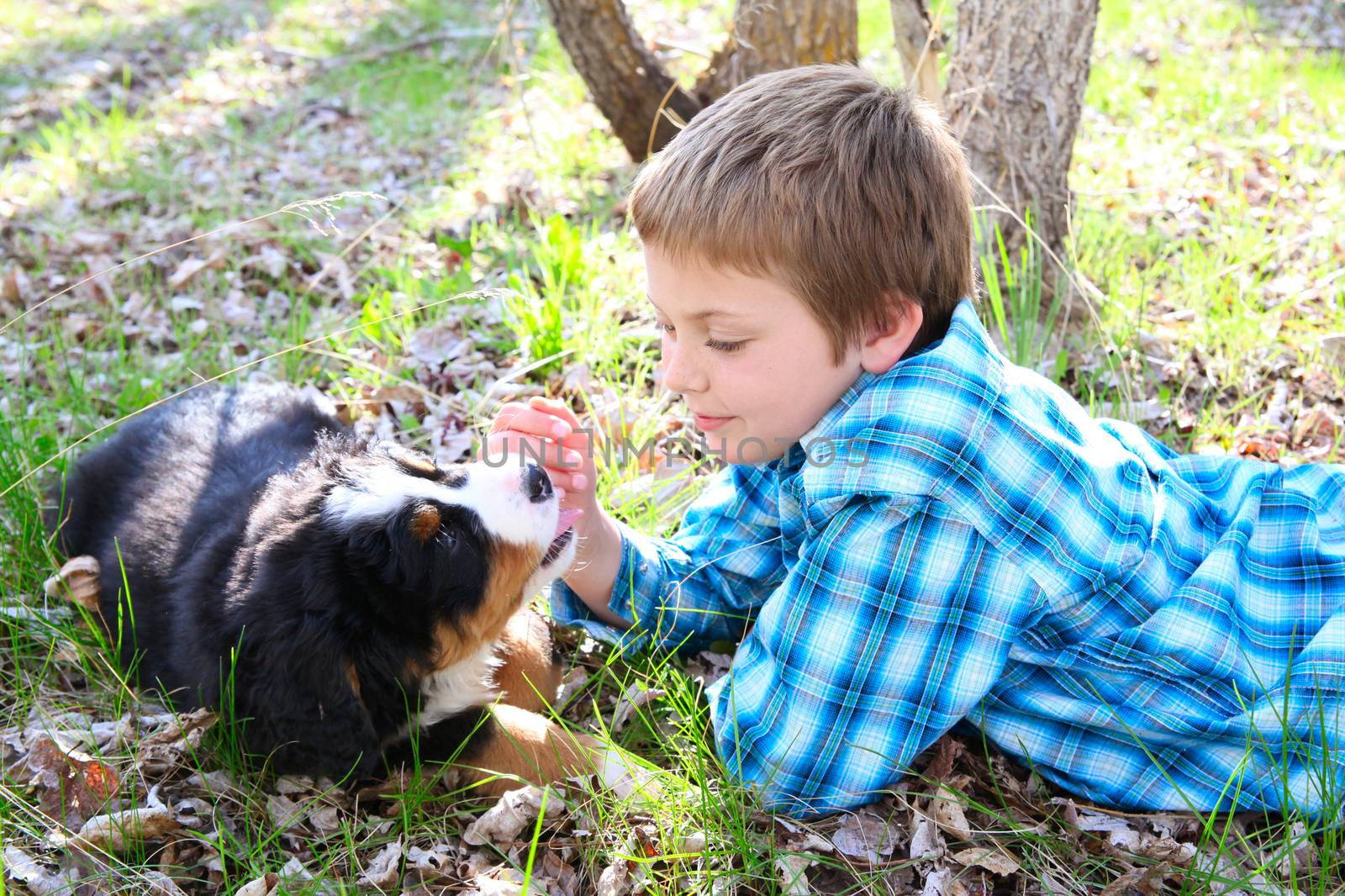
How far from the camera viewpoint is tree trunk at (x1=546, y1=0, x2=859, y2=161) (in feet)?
15.3

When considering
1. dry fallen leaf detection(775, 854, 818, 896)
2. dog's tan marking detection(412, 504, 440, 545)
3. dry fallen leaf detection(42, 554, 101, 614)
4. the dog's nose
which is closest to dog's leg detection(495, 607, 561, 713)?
the dog's nose

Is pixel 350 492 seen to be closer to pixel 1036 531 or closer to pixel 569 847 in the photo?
pixel 569 847

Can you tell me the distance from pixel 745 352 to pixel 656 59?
3440mm

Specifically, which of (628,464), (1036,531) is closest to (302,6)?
(628,464)

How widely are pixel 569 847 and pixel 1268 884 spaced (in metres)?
1.33

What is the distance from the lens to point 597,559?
8.52ft

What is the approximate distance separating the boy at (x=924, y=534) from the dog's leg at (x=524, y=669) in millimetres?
520

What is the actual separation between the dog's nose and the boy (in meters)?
0.37

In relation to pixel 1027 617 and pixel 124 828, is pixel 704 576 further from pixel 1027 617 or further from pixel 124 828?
pixel 124 828

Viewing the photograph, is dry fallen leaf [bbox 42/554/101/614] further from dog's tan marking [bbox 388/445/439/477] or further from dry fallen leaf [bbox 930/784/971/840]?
dry fallen leaf [bbox 930/784/971/840]

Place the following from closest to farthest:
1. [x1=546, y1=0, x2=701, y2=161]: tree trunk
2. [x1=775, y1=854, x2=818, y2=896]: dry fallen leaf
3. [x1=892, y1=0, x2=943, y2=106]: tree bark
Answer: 1. [x1=775, y1=854, x2=818, y2=896]: dry fallen leaf
2. [x1=892, y1=0, x2=943, y2=106]: tree bark
3. [x1=546, y1=0, x2=701, y2=161]: tree trunk

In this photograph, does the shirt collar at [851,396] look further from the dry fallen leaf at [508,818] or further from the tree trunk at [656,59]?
the tree trunk at [656,59]

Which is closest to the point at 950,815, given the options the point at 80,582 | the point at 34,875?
the point at 34,875

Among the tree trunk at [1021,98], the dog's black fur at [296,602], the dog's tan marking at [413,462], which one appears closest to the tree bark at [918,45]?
the tree trunk at [1021,98]
